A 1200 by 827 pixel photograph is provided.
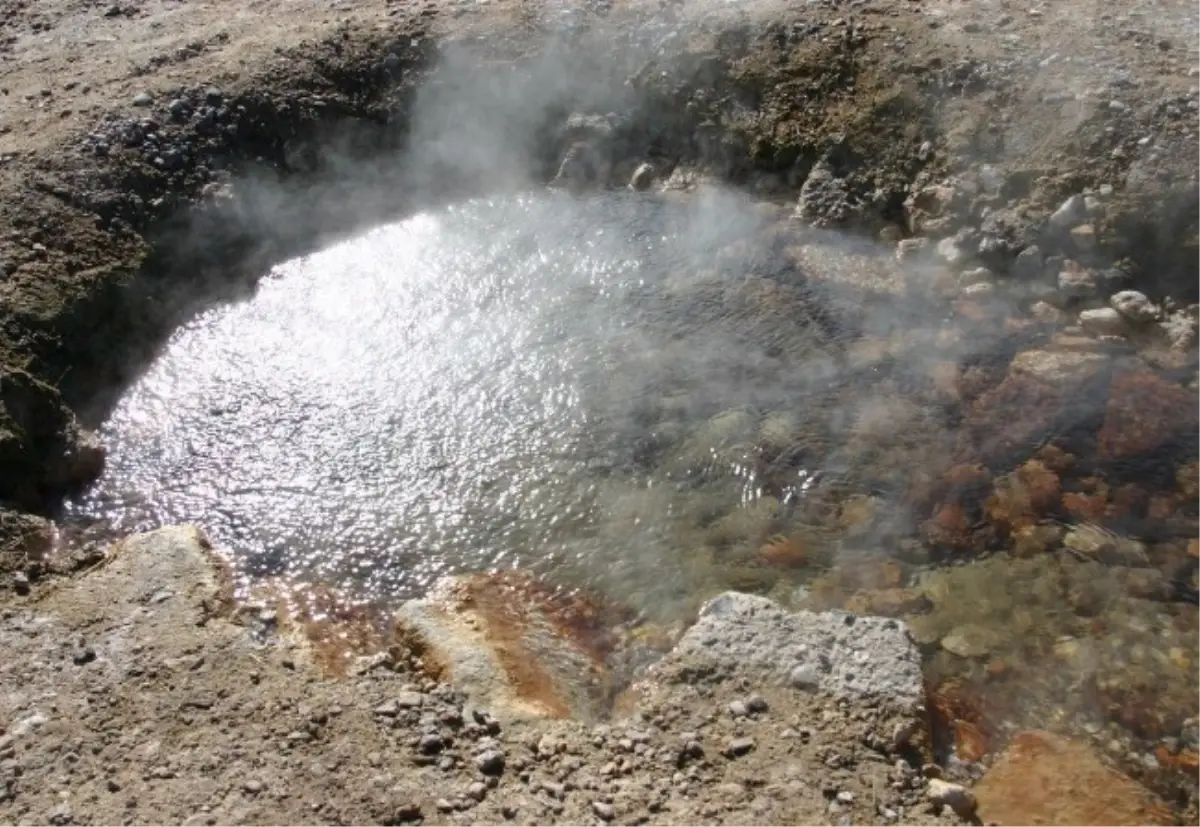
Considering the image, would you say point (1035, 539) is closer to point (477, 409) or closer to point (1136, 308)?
point (1136, 308)

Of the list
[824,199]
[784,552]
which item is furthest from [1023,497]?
[824,199]

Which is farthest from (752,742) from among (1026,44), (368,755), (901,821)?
(1026,44)

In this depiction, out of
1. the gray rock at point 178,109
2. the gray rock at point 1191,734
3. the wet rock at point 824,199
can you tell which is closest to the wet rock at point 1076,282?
the wet rock at point 824,199

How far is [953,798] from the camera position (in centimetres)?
393

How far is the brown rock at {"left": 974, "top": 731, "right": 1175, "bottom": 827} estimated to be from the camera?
410cm

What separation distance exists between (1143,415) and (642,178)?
14.3 ft

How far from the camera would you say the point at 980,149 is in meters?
7.38

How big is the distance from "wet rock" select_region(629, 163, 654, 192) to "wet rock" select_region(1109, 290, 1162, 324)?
12.5 ft

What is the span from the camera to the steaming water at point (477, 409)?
18.9ft

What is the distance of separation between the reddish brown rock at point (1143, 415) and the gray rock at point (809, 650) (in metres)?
2.22

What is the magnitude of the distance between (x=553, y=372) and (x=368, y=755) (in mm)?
3342

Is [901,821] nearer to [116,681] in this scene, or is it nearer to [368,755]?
[368,755]

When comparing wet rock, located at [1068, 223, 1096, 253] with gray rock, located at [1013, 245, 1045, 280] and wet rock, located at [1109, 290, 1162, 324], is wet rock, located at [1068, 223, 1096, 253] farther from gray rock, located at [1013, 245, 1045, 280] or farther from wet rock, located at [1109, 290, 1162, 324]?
wet rock, located at [1109, 290, 1162, 324]

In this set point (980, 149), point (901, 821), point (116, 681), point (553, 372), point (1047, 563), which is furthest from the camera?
point (980, 149)
